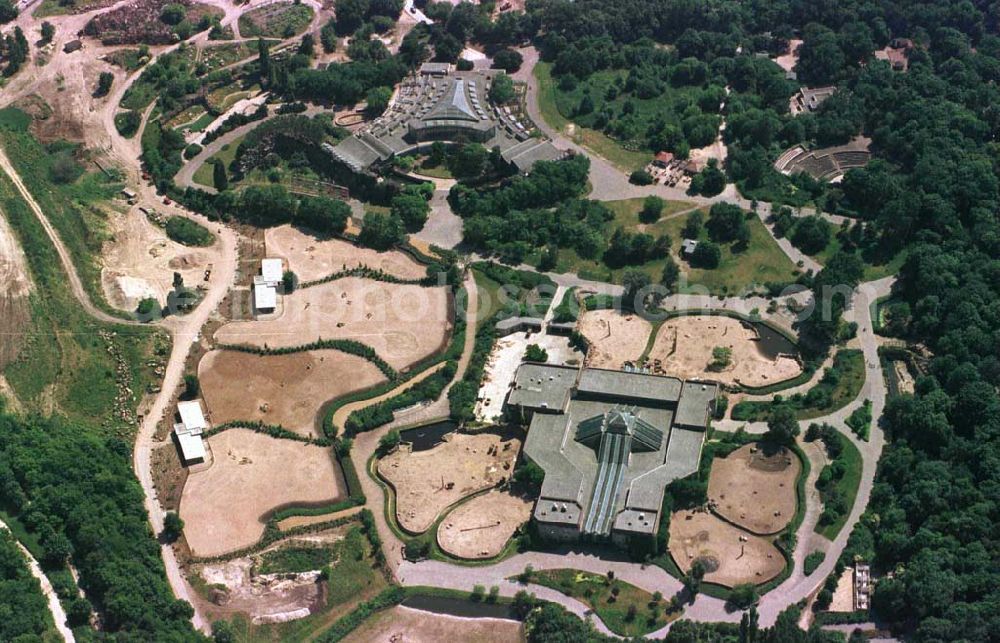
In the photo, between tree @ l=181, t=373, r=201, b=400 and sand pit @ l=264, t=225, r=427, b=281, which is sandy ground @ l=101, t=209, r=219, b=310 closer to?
sand pit @ l=264, t=225, r=427, b=281

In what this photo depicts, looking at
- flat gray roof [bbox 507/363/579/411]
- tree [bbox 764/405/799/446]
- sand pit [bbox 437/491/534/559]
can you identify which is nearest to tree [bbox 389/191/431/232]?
flat gray roof [bbox 507/363/579/411]

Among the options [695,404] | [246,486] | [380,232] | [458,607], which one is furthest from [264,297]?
[695,404]

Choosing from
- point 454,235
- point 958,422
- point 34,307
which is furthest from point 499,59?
point 958,422

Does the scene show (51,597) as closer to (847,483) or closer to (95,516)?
(95,516)

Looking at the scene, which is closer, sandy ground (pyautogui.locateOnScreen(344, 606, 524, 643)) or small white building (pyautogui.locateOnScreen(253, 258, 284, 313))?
sandy ground (pyautogui.locateOnScreen(344, 606, 524, 643))

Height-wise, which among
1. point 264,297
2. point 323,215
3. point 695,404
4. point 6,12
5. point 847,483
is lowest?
point 847,483
